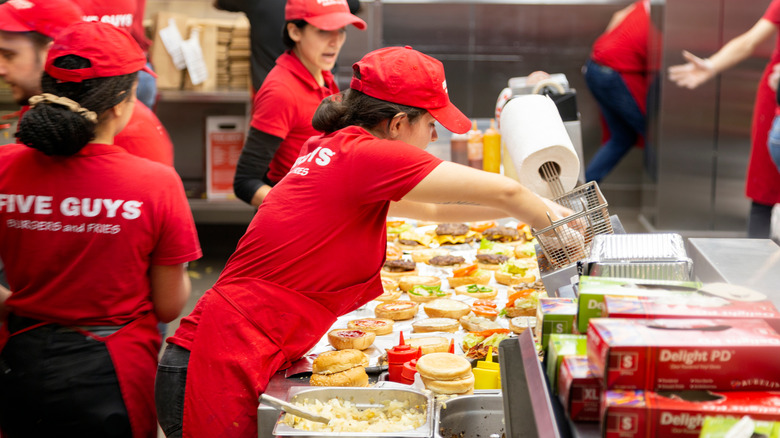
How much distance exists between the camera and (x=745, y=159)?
7.01 meters

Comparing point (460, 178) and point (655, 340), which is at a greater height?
point (460, 178)

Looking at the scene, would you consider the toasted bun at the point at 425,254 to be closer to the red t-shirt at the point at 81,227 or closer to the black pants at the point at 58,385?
the red t-shirt at the point at 81,227

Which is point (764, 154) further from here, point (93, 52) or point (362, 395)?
point (93, 52)

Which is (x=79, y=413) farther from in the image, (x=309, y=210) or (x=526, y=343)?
(x=526, y=343)

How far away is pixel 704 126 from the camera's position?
699 cm

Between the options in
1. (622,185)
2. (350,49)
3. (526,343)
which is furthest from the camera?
(622,185)

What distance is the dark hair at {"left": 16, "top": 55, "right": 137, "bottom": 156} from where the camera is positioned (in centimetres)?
219

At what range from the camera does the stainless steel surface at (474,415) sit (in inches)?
81.8

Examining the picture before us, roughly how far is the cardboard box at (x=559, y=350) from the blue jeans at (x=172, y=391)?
111cm

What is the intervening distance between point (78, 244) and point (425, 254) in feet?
5.70

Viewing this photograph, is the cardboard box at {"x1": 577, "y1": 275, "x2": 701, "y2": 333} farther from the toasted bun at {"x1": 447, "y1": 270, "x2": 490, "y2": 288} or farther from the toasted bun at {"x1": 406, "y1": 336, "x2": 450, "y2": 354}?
the toasted bun at {"x1": 447, "y1": 270, "x2": 490, "y2": 288}

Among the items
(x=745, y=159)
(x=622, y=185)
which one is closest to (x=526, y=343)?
(x=745, y=159)

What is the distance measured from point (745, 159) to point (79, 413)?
624cm

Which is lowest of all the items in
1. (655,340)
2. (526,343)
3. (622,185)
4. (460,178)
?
(622,185)
